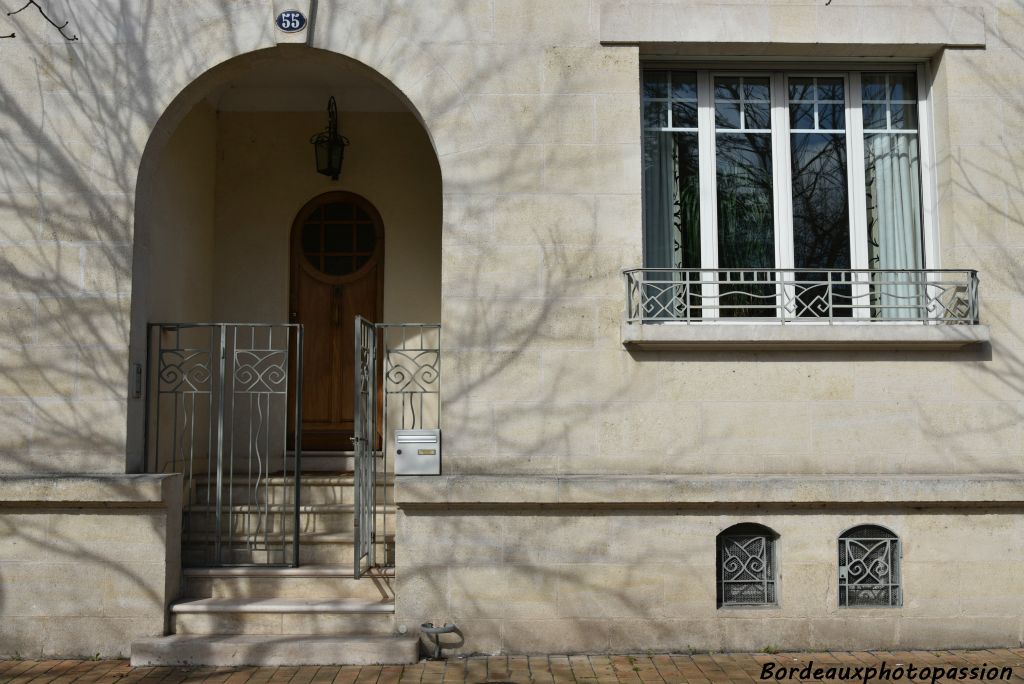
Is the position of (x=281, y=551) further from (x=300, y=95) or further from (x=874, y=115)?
(x=874, y=115)

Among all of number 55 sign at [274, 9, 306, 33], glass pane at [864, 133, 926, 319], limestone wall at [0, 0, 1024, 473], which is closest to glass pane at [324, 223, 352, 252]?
limestone wall at [0, 0, 1024, 473]

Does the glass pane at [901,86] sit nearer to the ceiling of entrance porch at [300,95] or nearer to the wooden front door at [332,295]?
the ceiling of entrance porch at [300,95]

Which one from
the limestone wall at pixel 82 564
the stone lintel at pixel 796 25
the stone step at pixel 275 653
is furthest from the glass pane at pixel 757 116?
the limestone wall at pixel 82 564

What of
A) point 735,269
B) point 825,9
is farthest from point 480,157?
point 825,9

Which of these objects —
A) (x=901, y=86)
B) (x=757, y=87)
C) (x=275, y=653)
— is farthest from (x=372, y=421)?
(x=901, y=86)

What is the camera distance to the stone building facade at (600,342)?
6406 mm

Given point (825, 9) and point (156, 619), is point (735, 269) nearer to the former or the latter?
point (825, 9)

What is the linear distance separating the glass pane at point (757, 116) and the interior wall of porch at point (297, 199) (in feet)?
9.61

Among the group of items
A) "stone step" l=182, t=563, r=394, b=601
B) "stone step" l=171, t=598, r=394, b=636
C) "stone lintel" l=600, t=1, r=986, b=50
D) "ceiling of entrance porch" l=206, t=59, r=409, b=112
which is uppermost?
"ceiling of entrance porch" l=206, t=59, r=409, b=112

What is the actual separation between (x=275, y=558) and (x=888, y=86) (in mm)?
5766

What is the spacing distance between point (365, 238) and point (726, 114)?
135 inches

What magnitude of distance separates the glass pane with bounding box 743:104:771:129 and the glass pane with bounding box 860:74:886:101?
2.40 ft

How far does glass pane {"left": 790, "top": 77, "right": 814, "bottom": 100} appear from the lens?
708 cm

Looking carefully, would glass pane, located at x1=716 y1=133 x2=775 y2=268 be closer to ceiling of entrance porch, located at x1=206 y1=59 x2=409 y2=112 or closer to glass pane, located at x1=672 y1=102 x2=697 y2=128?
glass pane, located at x1=672 y1=102 x2=697 y2=128
